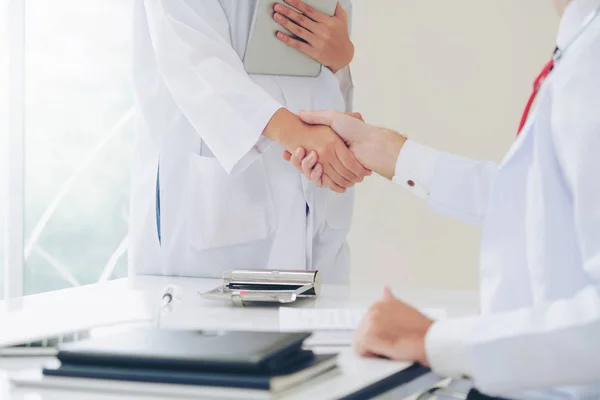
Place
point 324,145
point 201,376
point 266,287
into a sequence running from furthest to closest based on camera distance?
point 324,145, point 266,287, point 201,376

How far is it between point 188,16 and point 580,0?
1020mm

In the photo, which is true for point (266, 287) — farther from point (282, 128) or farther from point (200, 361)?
point (200, 361)

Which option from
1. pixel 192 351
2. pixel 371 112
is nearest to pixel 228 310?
pixel 192 351

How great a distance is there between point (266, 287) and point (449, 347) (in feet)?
2.04

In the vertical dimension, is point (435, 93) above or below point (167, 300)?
above

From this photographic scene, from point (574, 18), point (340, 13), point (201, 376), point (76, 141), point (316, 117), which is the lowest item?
point (201, 376)

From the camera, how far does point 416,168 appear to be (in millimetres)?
1579

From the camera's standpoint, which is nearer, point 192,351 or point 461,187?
point 192,351

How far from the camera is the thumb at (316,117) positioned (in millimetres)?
1842

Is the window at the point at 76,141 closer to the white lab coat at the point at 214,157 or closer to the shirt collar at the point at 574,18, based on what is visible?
the white lab coat at the point at 214,157

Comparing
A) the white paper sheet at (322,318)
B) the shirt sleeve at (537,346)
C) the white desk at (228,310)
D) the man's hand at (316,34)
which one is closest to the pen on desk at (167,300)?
the white desk at (228,310)

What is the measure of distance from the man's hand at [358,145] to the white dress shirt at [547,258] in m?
0.72

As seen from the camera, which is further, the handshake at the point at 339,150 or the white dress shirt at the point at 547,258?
the handshake at the point at 339,150

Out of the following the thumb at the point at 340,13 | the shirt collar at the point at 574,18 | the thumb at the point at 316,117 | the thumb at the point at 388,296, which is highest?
the thumb at the point at 340,13
